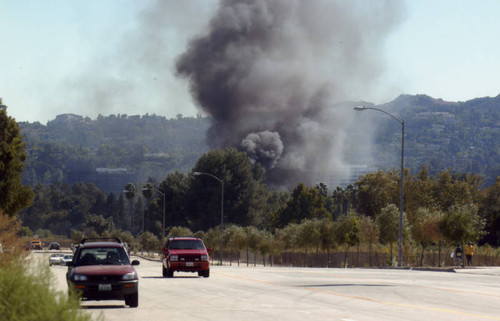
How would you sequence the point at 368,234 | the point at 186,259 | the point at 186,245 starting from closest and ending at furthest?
the point at 186,259, the point at 186,245, the point at 368,234

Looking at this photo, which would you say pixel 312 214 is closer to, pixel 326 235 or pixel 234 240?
pixel 234 240

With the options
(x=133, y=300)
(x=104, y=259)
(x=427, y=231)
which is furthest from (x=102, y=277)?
(x=427, y=231)

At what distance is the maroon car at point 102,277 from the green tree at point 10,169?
29.0m

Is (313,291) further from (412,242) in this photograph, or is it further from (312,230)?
(312,230)

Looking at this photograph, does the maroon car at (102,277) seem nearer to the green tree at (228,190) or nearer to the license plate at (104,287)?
the license plate at (104,287)

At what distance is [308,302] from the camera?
67.6 feet

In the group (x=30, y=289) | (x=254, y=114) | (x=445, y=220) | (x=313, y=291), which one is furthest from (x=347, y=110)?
(x=30, y=289)

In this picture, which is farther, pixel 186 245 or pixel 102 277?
pixel 186 245

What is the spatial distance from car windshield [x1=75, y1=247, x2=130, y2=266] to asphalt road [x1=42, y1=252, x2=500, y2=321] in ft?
3.35

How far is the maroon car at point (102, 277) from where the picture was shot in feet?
60.8

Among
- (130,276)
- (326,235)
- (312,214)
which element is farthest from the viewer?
(312,214)

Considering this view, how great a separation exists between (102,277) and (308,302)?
17.1ft

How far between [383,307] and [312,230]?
170 ft

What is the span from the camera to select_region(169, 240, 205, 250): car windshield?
35.1 meters
